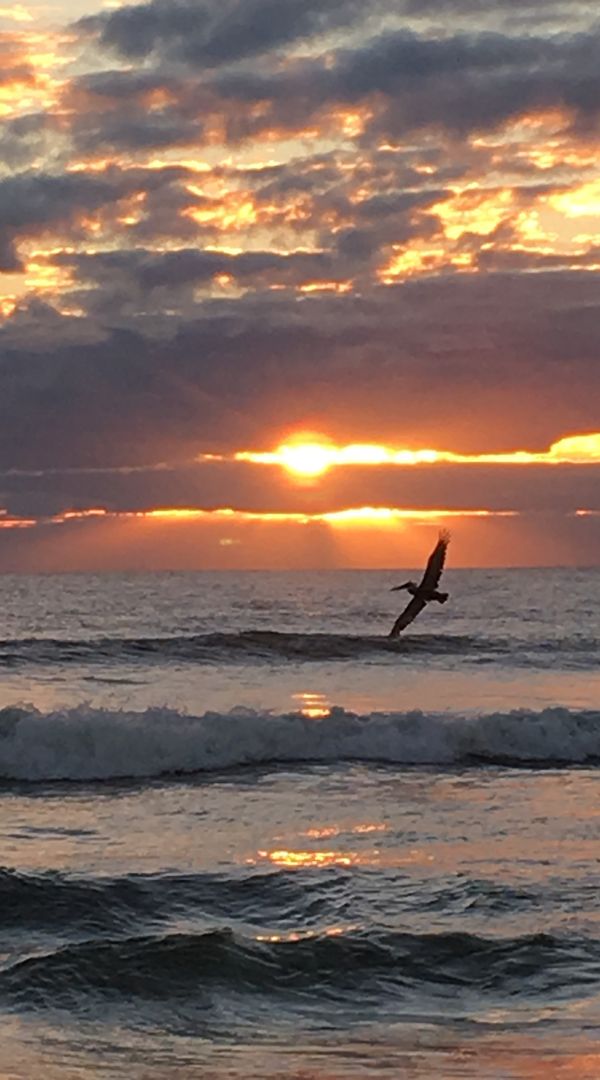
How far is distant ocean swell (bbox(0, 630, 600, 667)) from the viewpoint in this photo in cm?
3759

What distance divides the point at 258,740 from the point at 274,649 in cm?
1653

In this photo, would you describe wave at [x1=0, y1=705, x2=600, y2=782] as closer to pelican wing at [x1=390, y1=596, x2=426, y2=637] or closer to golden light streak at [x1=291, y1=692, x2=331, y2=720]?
pelican wing at [x1=390, y1=596, x2=426, y2=637]

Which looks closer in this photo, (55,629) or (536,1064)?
(536,1064)

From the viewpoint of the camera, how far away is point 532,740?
23688 millimetres

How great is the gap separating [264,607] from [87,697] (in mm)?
32786

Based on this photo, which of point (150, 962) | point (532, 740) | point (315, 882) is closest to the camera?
point (150, 962)

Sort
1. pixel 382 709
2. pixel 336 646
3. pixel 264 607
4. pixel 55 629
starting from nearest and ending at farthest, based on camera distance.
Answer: pixel 382 709 → pixel 336 646 → pixel 55 629 → pixel 264 607

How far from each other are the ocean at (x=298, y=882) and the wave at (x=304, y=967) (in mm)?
22

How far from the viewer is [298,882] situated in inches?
544

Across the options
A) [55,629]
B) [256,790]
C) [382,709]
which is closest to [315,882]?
[256,790]

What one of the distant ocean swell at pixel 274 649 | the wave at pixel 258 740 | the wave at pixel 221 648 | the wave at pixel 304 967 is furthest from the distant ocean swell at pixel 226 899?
the wave at pixel 221 648

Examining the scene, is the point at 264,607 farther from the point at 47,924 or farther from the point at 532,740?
the point at 47,924

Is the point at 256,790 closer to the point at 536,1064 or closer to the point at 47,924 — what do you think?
the point at 47,924

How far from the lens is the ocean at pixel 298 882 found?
10.1 m
